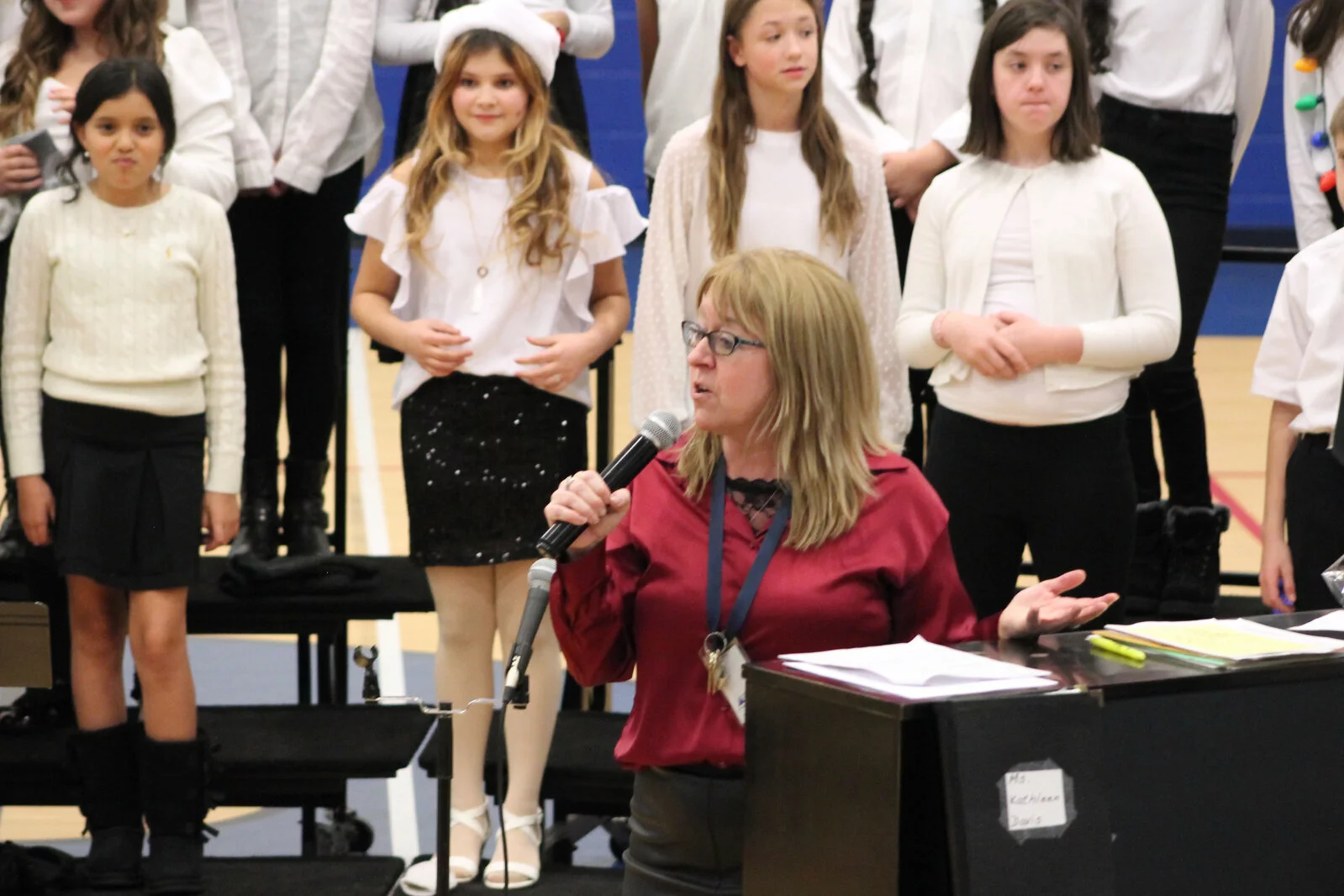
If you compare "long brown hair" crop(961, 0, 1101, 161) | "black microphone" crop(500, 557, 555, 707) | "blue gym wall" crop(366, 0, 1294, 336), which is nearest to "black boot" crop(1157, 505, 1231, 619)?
"long brown hair" crop(961, 0, 1101, 161)

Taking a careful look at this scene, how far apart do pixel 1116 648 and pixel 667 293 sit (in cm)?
179

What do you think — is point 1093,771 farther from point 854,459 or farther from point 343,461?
point 343,461

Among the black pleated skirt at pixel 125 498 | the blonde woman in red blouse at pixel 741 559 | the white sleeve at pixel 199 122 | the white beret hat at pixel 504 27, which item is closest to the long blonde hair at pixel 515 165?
the white beret hat at pixel 504 27

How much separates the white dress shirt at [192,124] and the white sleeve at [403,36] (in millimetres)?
410

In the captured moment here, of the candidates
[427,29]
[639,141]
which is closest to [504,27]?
[427,29]

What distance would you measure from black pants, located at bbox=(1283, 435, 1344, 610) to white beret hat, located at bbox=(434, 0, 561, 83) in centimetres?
170

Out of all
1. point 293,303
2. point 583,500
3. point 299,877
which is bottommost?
point 299,877

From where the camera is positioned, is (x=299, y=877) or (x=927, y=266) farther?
(x=299, y=877)

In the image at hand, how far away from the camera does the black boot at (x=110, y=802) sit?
3.55 m

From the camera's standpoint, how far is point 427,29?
4.02 meters

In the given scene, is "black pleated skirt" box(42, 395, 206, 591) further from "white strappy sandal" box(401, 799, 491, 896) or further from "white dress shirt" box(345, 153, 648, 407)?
"white strappy sandal" box(401, 799, 491, 896)

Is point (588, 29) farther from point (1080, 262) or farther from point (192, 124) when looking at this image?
point (1080, 262)

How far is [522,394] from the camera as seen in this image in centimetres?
355

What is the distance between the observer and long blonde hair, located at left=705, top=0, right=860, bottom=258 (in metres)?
3.49
